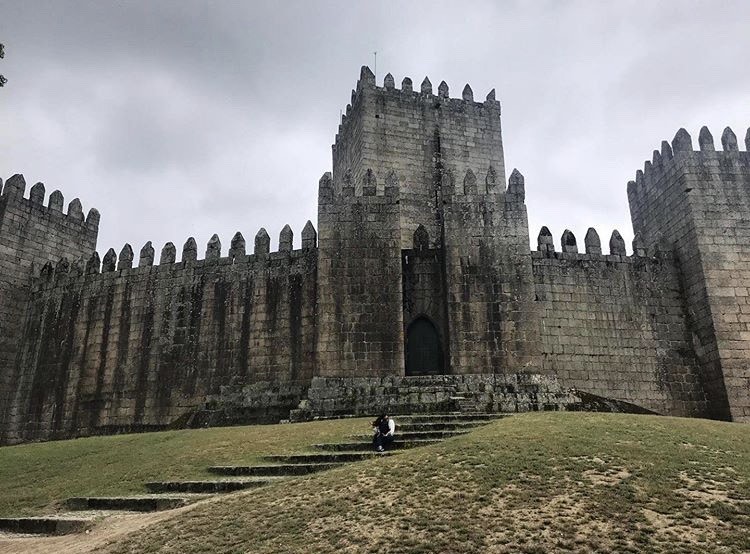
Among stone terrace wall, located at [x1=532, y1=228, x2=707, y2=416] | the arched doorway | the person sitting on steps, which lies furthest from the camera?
stone terrace wall, located at [x1=532, y1=228, x2=707, y2=416]

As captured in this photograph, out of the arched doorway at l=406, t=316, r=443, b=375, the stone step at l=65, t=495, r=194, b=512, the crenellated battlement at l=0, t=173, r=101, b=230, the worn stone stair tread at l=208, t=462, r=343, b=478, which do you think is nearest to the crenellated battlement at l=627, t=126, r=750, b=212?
the arched doorway at l=406, t=316, r=443, b=375

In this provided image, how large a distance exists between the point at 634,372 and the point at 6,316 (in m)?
24.6

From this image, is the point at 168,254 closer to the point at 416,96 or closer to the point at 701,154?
the point at 416,96

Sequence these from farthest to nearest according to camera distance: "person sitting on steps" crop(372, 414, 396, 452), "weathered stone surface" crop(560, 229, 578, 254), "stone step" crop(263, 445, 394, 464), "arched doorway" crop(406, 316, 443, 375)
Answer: "weathered stone surface" crop(560, 229, 578, 254)
"arched doorway" crop(406, 316, 443, 375)
"person sitting on steps" crop(372, 414, 396, 452)
"stone step" crop(263, 445, 394, 464)

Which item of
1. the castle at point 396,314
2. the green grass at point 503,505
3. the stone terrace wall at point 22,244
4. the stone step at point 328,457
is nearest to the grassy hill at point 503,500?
the green grass at point 503,505

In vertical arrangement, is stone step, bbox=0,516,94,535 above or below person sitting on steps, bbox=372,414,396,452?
below

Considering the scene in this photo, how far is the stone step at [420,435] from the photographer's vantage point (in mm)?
14038

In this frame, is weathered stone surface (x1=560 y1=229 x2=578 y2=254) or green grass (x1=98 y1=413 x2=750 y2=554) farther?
weathered stone surface (x1=560 y1=229 x2=578 y2=254)

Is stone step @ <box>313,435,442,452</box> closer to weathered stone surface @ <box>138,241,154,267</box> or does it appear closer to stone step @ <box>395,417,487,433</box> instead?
stone step @ <box>395,417,487,433</box>

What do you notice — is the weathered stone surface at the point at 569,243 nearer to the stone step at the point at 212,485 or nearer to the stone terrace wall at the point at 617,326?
the stone terrace wall at the point at 617,326

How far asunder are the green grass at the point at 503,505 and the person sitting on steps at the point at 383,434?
104cm

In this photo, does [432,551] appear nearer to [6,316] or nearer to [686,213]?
[686,213]

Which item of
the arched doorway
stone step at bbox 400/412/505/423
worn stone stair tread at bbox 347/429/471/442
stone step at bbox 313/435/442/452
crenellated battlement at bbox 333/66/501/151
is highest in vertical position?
crenellated battlement at bbox 333/66/501/151

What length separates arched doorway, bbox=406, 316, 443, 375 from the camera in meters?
20.7
